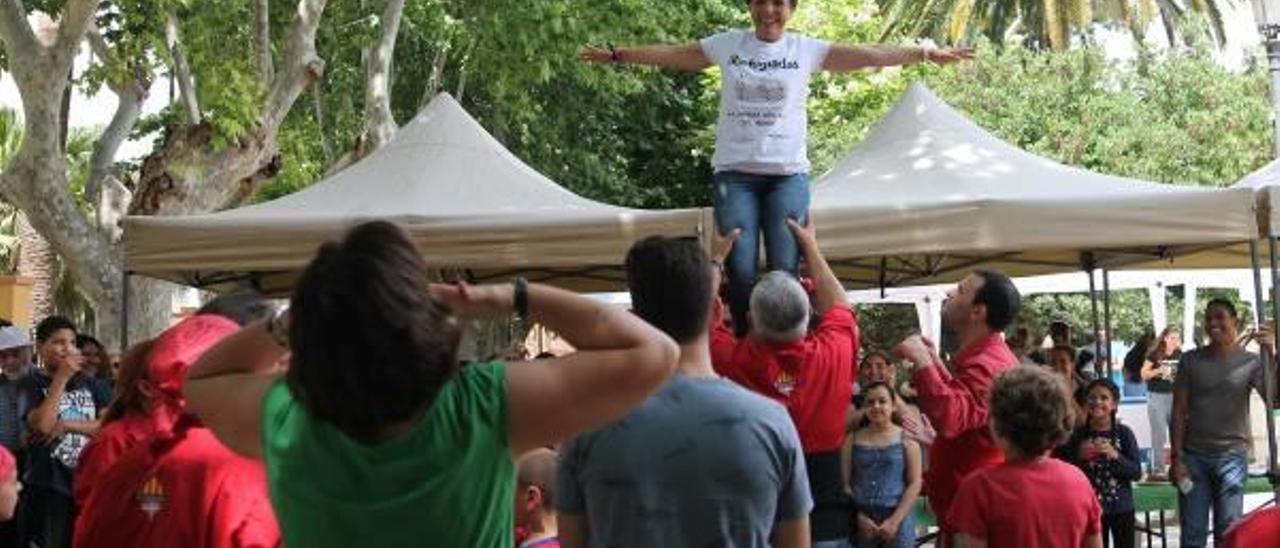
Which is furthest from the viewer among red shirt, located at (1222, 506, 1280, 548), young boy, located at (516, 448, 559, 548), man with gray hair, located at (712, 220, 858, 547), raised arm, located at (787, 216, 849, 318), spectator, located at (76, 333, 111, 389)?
spectator, located at (76, 333, 111, 389)

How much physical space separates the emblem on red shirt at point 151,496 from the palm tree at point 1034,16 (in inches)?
1231

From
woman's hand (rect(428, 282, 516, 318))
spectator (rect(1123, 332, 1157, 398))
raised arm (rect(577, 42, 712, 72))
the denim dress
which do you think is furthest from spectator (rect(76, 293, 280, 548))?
spectator (rect(1123, 332, 1157, 398))

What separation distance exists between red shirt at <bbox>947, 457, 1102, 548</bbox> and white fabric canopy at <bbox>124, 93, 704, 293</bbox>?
11.7ft

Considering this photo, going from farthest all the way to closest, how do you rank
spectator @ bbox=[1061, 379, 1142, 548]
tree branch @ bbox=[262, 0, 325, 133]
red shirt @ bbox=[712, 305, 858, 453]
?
tree branch @ bbox=[262, 0, 325, 133] < spectator @ bbox=[1061, 379, 1142, 548] < red shirt @ bbox=[712, 305, 858, 453]

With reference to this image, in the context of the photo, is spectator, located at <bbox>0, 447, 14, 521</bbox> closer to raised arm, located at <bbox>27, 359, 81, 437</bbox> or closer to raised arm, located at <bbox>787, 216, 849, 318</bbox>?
raised arm, located at <bbox>787, 216, 849, 318</bbox>

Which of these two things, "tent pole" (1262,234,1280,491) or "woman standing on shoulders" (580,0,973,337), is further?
"tent pole" (1262,234,1280,491)

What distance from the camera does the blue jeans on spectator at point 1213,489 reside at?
10.9m

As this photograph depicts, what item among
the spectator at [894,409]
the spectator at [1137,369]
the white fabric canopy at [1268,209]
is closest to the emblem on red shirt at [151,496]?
the spectator at [894,409]

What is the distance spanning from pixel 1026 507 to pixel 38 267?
40.4 metres

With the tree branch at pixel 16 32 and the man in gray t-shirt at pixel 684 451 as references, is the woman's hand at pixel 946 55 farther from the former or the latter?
the tree branch at pixel 16 32

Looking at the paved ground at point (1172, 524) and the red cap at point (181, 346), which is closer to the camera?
the red cap at point (181, 346)

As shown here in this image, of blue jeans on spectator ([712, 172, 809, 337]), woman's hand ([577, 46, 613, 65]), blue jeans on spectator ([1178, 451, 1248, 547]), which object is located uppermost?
woman's hand ([577, 46, 613, 65])

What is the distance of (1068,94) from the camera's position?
40.4m

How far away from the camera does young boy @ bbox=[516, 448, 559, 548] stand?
4750 millimetres
